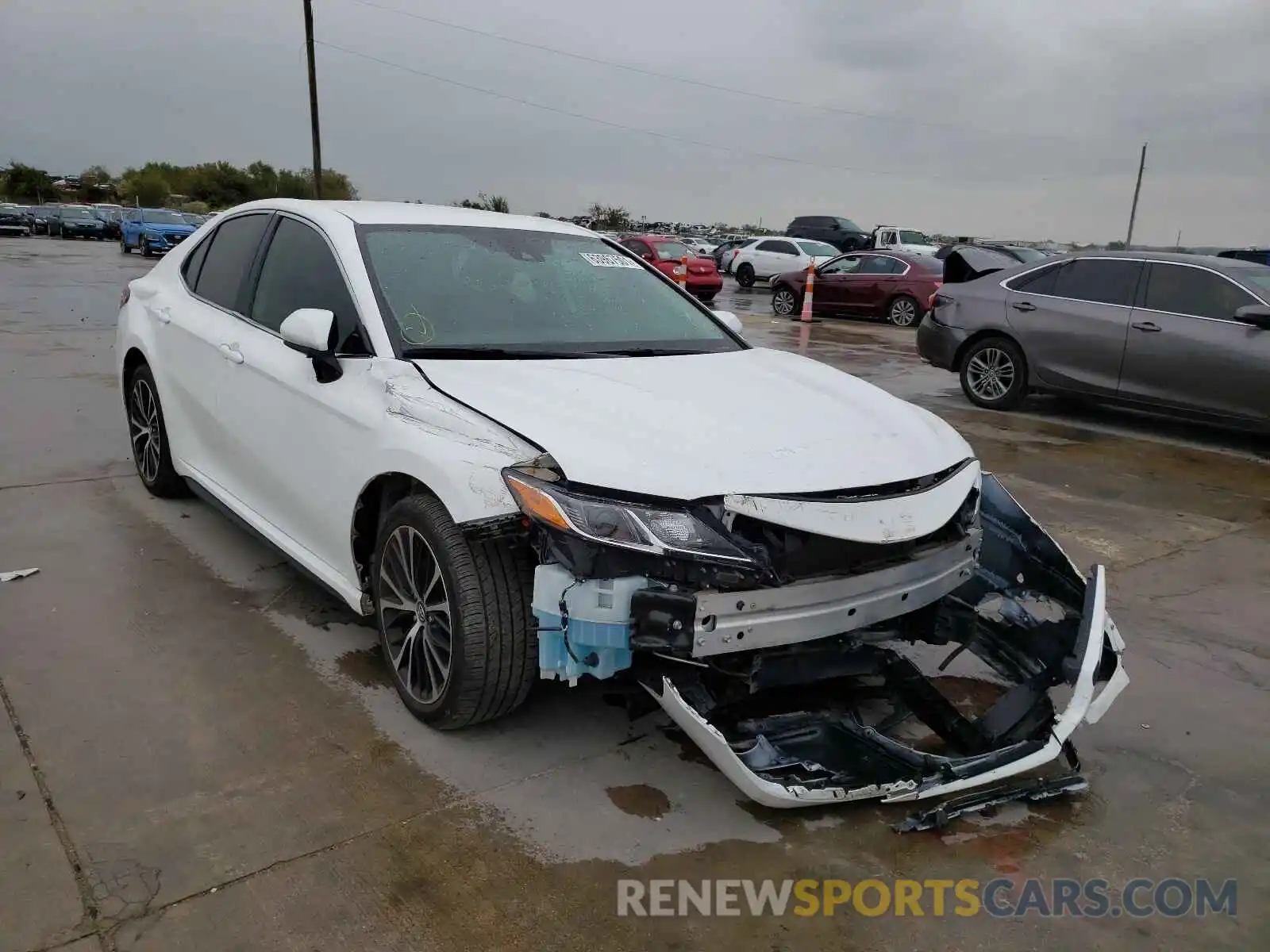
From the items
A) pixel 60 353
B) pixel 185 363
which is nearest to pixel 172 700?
pixel 185 363

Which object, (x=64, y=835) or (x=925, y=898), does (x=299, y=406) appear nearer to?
(x=64, y=835)

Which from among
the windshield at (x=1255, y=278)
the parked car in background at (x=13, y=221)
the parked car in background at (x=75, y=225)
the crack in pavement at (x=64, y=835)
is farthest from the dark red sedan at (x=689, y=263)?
the parked car in background at (x=13, y=221)

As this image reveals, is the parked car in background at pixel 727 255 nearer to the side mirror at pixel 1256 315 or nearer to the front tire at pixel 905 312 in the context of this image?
the front tire at pixel 905 312

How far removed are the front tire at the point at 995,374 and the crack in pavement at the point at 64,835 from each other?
8.27 metres

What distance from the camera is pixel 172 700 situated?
323 cm

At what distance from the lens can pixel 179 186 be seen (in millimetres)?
73062

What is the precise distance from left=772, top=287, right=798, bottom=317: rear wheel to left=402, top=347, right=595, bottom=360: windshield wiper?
16060 mm

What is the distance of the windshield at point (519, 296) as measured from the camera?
136 inches

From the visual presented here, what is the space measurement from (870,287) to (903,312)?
0.77 m

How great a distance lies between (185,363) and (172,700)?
6.14 feet

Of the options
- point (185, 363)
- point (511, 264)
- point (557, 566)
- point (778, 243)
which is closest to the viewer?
point (557, 566)

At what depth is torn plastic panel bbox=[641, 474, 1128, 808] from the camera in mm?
2623

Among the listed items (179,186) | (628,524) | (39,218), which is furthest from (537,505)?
(179,186)

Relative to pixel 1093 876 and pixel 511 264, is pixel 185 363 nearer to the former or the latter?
pixel 511 264
